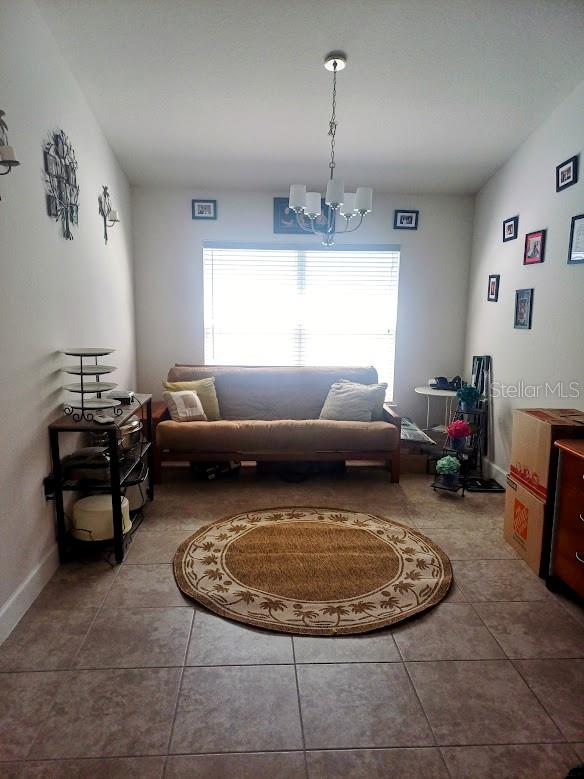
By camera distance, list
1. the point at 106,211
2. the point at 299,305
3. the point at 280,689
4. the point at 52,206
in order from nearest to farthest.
Answer: the point at 280,689
the point at 52,206
the point at 106,211
the point at 299,305

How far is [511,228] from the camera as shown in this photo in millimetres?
3736

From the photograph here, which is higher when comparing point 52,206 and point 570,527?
point 52,206

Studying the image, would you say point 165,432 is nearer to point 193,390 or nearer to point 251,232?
point 193,390

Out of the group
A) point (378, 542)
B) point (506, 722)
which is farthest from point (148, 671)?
point (378, 542)

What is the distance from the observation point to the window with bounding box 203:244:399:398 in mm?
4586

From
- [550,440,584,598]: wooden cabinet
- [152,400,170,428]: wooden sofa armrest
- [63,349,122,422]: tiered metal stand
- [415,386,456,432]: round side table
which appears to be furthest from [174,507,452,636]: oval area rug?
[415,386,456,432]: round side table

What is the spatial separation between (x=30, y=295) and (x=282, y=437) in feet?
6.67

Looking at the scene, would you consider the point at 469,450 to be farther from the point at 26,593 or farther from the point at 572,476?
the point at 26,593

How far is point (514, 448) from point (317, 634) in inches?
62.3

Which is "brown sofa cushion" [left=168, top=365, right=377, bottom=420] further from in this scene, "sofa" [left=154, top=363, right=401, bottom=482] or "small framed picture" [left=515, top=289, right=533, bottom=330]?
"small framed picture" [left=515, top=289, right=533, bottom=330]

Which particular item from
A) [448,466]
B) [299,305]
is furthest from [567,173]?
[299,305]

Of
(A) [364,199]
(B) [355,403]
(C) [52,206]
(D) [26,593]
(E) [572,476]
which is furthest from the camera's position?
(B) [355,403]

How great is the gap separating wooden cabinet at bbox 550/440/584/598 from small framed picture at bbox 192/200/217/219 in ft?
11.4

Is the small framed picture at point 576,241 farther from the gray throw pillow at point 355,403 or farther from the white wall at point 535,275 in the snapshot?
the gray throw pillow at point 355,403
